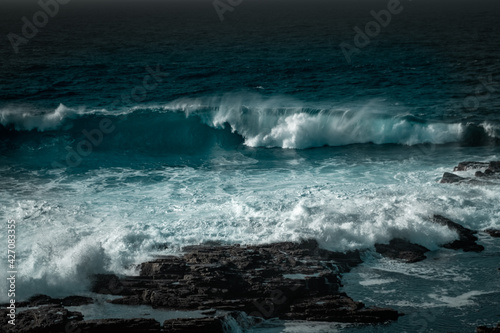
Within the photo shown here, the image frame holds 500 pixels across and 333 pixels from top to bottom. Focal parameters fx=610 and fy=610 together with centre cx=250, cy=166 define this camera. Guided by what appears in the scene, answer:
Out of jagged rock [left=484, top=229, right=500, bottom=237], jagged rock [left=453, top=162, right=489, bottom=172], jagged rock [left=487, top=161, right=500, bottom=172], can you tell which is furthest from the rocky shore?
jagged rock [left=453, top=162, right=489, bottom=172]

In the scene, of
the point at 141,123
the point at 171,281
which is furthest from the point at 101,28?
the point at 171,281

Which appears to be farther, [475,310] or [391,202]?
[391,202]

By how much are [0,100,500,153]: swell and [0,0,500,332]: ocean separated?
8 centimetres

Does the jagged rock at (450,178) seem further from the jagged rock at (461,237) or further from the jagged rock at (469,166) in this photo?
the jagged rock at (461,237)

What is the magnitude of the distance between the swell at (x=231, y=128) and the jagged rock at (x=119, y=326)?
15133mm

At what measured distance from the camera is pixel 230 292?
11.6m

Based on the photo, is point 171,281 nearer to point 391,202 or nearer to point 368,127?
point 391,202

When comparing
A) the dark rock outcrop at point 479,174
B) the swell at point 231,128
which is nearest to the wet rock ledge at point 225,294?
the dark rock outcrop at point 479,174

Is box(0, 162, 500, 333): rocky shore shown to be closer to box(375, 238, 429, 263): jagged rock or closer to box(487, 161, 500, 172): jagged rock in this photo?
box(375, 238, 429, 263): jagged rock

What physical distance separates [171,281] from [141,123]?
635 inches

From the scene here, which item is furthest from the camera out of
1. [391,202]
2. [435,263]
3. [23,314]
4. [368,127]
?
[368,127]

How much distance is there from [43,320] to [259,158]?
14.1m

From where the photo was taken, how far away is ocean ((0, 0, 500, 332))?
A: 43.0ft

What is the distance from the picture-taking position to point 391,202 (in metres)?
16.8
